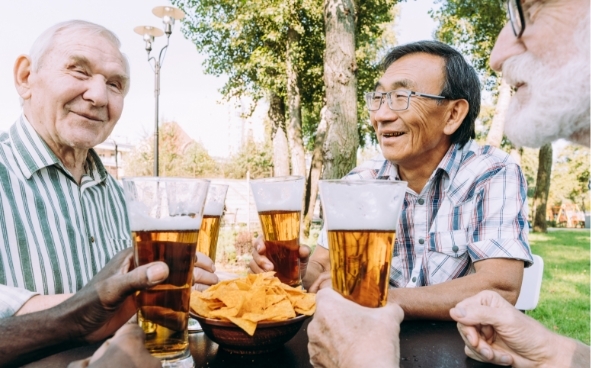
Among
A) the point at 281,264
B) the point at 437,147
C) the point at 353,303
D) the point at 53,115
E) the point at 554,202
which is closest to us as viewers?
the point at 353,303

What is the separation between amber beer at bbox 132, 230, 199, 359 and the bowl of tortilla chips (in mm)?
131

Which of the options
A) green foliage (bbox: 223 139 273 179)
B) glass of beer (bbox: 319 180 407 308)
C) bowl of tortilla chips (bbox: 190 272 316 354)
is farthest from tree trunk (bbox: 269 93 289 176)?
glass of beer (bbox: 319 180 407 308)

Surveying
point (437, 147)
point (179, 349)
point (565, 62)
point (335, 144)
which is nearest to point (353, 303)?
point (179, 349)

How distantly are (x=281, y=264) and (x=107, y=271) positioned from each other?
2.35 ft

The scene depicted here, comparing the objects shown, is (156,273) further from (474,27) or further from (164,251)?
(474,27)

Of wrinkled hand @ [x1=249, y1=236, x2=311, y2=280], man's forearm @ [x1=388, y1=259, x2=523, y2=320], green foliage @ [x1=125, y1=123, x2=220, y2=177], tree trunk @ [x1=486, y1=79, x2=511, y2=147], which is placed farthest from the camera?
green foliage @ [x1=125, y1=123, x2=220, y2=177]

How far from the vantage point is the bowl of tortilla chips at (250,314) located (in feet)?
4.21

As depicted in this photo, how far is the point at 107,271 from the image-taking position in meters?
1.31

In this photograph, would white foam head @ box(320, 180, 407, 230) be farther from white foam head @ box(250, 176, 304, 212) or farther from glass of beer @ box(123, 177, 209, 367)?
white foam head @ box(250, 176, 304, 212)

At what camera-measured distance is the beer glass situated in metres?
1.75

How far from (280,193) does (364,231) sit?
61cm

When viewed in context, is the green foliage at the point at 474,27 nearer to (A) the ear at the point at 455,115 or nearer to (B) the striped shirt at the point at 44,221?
(A) the ear at the point at 455,115

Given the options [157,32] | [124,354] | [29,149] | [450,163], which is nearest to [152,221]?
[124,354]

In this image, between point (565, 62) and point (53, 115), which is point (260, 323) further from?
point (53, 115)
